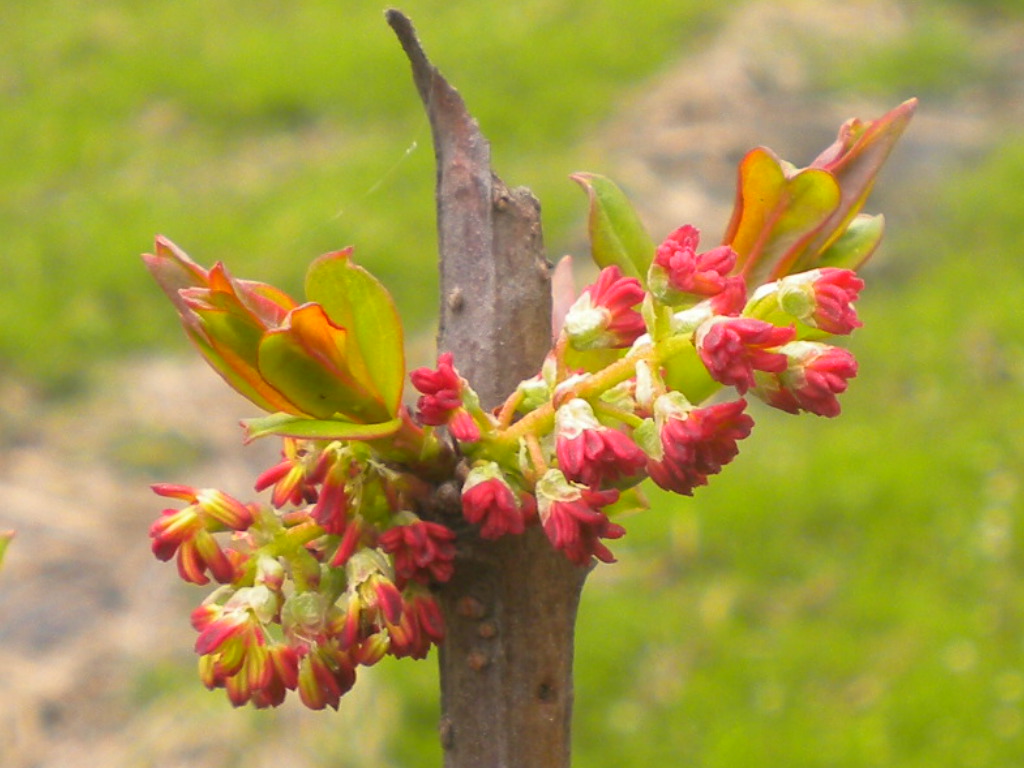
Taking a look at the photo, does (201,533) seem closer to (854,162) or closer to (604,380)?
(604,380)

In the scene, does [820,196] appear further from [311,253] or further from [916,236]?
[916,236]

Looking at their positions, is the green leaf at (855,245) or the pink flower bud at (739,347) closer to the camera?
the pink flower bud at (739,347)

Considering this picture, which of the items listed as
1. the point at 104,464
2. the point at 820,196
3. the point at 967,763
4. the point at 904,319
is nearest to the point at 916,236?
the point at 904,319

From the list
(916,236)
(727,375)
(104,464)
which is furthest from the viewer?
(916,236)

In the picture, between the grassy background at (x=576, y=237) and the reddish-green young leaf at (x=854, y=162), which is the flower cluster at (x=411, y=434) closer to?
the reddish-green young leaf at (x=854, y=162)

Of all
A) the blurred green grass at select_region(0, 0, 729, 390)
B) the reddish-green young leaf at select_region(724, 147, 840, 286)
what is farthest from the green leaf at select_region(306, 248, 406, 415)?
the blurred green grass at select_region(0, 0, 729, 390)

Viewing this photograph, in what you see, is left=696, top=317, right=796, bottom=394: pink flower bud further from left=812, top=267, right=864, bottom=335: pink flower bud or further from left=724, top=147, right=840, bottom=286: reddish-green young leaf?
left=724, top=147, right=840, bottom=286: reddish-green young leaf

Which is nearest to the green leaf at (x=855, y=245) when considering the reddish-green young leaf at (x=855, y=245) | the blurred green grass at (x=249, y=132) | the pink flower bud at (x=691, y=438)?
the reddish-green young leaf at (x=855, y=245)
